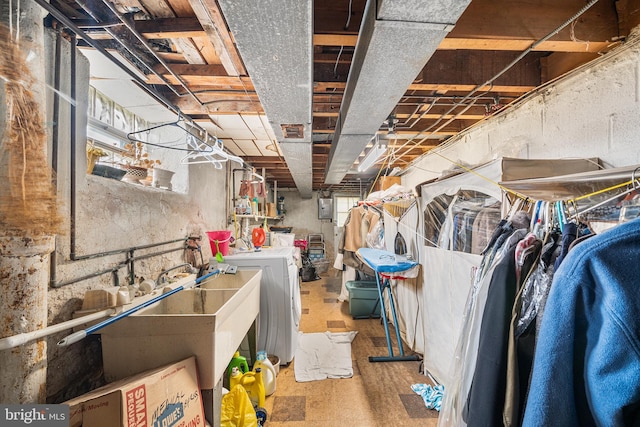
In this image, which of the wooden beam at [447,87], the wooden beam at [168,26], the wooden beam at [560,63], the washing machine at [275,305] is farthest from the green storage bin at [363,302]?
the wooden beam at [168,26]

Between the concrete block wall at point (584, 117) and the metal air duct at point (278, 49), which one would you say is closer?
the metal air duct at point (278, 49)

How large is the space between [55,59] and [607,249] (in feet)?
6.74

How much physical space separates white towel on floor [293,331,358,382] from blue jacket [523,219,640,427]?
201 cm

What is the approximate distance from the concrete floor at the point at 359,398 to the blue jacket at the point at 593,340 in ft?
5.13

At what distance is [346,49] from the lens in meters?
1.57

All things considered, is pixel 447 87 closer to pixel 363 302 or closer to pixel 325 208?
pixel 363 302

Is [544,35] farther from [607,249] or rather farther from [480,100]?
[607,249]

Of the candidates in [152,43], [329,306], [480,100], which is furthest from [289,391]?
[480,100]

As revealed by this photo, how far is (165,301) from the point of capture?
5.65 ft

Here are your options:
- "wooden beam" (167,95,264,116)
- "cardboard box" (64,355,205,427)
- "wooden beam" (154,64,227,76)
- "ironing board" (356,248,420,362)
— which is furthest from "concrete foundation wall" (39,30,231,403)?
"ironing board" (356,248,420,362)

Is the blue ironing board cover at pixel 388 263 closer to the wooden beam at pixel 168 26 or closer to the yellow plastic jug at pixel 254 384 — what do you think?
the yellow plastic jug at pixel 254 384

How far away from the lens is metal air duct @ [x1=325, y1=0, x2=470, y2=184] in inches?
32.5

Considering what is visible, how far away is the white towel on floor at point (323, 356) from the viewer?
7.68ft

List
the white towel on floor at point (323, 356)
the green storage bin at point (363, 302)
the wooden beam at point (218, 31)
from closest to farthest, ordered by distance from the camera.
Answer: the wooden beam at point (218, 31) → the white towel on floor at point (323, 356) → the green storage bin at point (363, 302)
